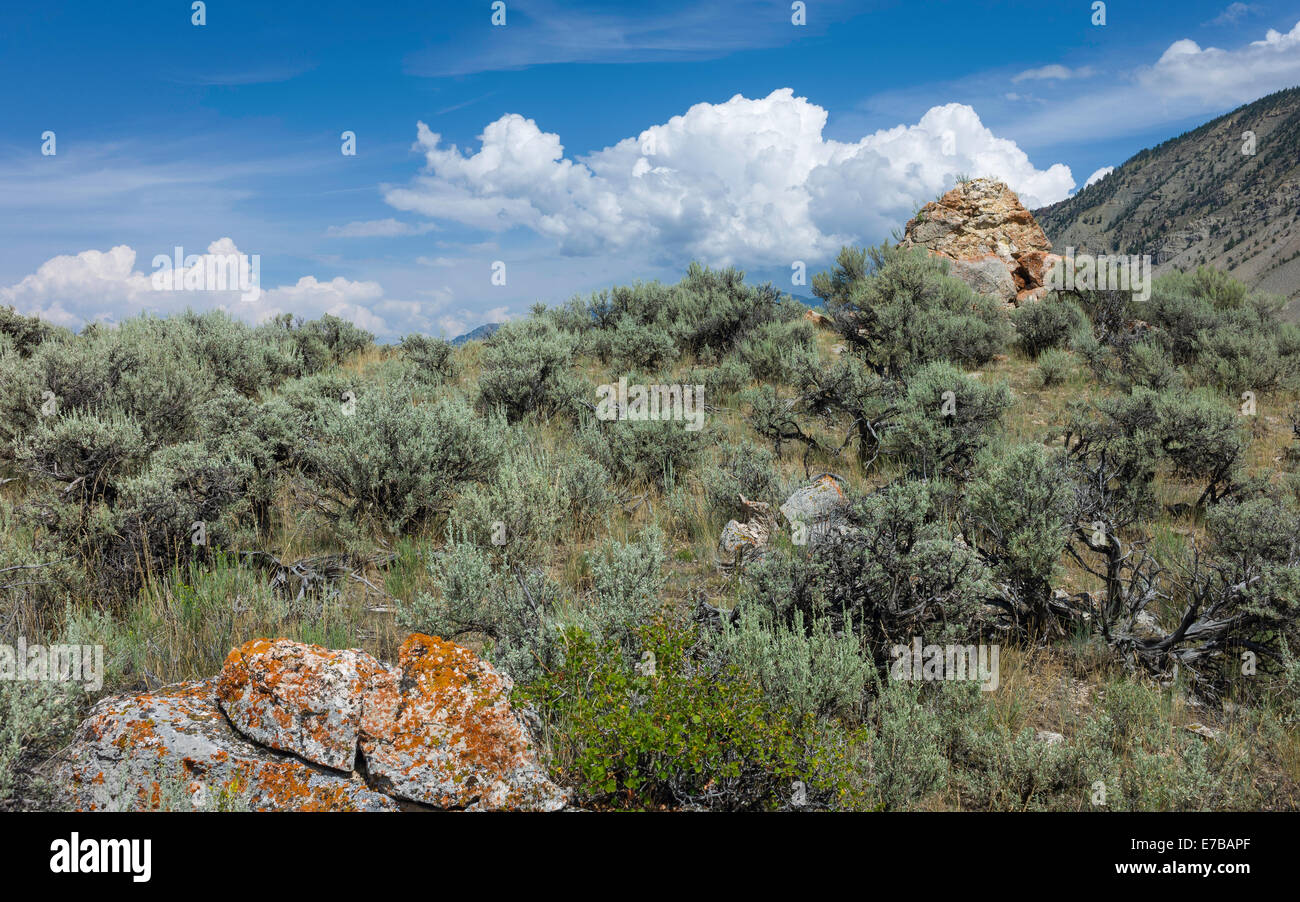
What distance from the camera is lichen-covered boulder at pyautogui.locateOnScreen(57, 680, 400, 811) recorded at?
2.41 metres

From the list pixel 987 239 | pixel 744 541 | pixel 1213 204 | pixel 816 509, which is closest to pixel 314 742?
pixel 744 541

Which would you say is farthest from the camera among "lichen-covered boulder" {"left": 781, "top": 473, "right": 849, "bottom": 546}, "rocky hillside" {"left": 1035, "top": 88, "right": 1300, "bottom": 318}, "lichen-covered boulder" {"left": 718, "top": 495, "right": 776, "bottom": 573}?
"rocky hillside" {"left": 1035, "top": 88, "right": 1300, "bottom": 318}

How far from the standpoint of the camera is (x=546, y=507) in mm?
5418

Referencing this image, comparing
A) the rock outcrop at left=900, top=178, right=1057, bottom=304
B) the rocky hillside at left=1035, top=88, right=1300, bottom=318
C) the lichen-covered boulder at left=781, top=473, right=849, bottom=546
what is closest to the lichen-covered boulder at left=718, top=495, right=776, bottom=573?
the lichen-covered boulder at left=781, top=473, right=849, bottom=546

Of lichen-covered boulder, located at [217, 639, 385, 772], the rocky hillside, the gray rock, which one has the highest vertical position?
the rocky hillside

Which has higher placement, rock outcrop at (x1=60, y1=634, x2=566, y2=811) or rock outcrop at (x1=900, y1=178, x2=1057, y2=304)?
rock outcrop at (x1=900, y1=178, x2=1057, y2=304)

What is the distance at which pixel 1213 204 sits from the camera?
390ft

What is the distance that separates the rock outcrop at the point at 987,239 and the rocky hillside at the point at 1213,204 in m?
95.4

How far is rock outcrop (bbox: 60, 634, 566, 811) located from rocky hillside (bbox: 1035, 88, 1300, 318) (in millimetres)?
113989

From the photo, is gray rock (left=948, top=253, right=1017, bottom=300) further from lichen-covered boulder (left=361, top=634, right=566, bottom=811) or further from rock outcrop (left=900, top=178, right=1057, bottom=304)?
lichen-covered boulder (left=361, top=634, right=566, bottom=811)

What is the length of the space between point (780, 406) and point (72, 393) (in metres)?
7.85

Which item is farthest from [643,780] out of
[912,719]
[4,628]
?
[4,628]

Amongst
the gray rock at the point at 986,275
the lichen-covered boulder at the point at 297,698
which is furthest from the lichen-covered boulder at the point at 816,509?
the gray rock at the point at 986,275

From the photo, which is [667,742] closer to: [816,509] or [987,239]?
[816,509]
